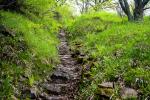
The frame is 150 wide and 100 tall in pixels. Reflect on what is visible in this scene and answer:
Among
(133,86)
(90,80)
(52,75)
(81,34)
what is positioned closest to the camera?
(133,86)

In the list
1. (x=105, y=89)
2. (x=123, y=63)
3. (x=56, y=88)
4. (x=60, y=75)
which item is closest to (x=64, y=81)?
(x=60, y=75)

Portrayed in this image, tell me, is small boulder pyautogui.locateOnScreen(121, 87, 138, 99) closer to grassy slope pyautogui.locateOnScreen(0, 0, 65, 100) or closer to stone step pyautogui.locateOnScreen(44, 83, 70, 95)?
stone step pyautogui.locateOnScreen(44, 83, 70, 95)

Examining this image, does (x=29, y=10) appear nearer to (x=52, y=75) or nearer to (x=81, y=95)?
(x=52, y=75)

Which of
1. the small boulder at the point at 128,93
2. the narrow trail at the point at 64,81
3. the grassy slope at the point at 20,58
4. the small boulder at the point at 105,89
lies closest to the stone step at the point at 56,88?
the narrow trail at the point at 64,81

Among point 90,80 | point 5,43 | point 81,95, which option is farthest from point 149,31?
point 5,43

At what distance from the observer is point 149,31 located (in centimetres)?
1233

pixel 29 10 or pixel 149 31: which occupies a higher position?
pixel 29 10

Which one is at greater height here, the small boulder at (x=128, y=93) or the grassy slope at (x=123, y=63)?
the grassy slope at (x=123, y=63)

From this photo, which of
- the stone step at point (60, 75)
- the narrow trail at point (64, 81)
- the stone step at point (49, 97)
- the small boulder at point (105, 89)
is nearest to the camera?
the small boulder at point (105, 89)

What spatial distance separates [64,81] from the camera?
1062cm

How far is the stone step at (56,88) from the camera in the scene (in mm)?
9375

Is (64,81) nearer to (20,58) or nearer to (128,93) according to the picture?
(20,58)

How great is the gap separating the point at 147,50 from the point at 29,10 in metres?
8.31

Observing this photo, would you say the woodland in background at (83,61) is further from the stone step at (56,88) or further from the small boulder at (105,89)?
the stone step at (56,88)
